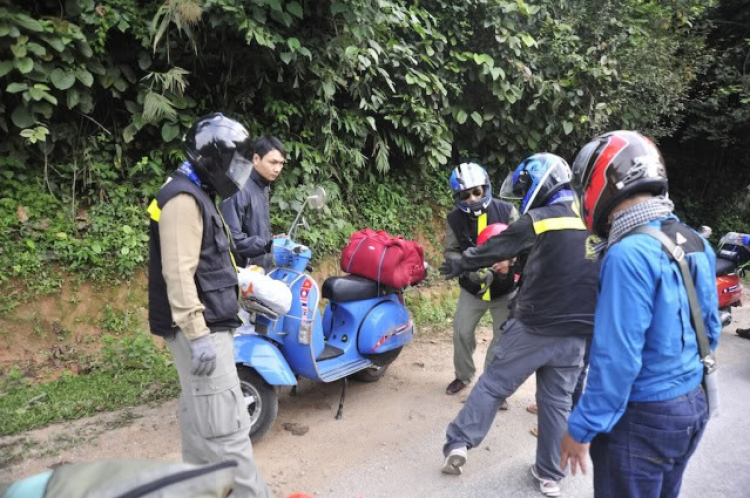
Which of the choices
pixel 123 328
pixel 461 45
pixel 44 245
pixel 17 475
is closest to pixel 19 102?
pixel 44 245

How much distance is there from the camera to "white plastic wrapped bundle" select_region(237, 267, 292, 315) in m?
3.02

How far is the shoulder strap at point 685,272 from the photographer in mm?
1805

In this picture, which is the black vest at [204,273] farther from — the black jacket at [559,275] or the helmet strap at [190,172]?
the black jacket at [559,275]

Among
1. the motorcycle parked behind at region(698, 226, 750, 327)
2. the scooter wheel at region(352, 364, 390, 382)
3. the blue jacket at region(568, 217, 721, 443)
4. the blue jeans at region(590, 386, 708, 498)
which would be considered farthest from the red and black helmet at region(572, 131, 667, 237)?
the motorcycle parked behind at region(698, 226, 750, 327)

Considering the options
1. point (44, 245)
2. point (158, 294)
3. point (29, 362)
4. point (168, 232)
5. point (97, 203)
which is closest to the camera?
point (168, 232)

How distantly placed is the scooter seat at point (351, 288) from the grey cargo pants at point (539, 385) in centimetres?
137

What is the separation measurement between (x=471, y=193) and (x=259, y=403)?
2292 millimetres

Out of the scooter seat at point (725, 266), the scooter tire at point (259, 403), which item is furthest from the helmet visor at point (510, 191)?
the scooter seat at point (725, 266)

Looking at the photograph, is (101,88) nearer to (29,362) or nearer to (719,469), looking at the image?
(29,362)

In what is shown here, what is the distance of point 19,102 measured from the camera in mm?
4551

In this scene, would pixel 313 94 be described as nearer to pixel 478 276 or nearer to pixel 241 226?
pixel 241 226

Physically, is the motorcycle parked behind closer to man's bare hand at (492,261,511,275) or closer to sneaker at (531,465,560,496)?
man's bare hand at (492,261,511,275)

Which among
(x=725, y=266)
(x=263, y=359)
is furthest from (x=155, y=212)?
(x=725, y=266)

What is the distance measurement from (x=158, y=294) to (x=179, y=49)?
3756 millimetres
